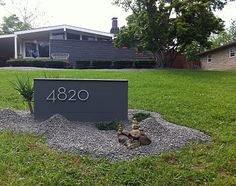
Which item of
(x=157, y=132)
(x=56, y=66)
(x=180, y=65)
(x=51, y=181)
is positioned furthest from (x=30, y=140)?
(x=180, y=65)

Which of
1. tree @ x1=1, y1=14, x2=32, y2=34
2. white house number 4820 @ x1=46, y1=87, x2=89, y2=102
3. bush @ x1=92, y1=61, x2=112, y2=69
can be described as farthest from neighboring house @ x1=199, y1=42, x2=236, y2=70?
tree @ x1=1, y1=14, x2=32, y2=34

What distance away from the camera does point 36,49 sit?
30234 mm

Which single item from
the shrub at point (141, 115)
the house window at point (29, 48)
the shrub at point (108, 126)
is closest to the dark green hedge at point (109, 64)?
the house window at point (29, 48)

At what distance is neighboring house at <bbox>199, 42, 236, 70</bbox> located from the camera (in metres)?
29.6

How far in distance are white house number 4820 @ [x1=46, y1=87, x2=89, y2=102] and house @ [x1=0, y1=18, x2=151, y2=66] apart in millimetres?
18473

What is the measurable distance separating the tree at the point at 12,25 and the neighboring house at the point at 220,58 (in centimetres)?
2774

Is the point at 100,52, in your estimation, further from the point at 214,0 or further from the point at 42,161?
the point at 42,161

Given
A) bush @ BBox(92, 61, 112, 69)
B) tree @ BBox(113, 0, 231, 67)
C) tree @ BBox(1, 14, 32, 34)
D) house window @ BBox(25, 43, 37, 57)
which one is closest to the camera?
tree @ BBox(113, 0, 231, 67)

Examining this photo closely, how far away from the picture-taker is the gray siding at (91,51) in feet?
90.0

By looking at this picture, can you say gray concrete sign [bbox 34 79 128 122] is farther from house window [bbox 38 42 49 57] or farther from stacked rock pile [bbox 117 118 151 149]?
house window [bbox 38 42 49 57]

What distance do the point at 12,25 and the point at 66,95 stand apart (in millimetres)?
49252

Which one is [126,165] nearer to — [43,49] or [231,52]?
[43,49]

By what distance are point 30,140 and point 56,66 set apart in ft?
57.8

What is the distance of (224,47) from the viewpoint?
30516 millimetres
